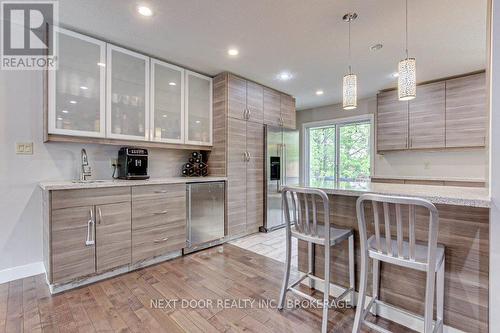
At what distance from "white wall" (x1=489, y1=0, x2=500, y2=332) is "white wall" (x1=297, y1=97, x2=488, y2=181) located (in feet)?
8.61

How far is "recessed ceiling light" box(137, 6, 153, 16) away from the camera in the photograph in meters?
2.02

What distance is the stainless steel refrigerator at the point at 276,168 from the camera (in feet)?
13.1

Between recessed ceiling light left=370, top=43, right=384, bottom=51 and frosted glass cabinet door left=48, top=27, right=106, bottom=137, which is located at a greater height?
recessed ceiling light left=370, top=43, right=384, bottom=51

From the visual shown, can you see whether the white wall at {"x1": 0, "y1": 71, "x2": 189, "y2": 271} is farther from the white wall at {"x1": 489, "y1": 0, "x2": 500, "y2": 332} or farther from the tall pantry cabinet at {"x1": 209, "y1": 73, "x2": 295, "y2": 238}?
the white wall at {"x1": 489, "y1": 0, "x2": 500, "y2": 332}

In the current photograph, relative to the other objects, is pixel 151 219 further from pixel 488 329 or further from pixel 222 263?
pixel 488 329

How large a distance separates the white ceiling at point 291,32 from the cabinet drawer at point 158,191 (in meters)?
1.59

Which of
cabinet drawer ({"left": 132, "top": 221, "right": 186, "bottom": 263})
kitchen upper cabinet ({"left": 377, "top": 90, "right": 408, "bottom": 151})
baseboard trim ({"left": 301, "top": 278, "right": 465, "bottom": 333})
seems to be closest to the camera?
baseboard trim ({"left": 301, "top": 278, "right": 465, "bottom": 333})

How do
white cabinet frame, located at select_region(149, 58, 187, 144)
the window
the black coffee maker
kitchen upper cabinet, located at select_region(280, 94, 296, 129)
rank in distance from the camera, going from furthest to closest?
the window < kitchen upper cabinet, located at select_region(280, 94, 296, 129) < white cabinet frame, located at select_region(149, 58, 187, 144) < the black coffee maker

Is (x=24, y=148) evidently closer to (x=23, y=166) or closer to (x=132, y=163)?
(x=23, y=166)

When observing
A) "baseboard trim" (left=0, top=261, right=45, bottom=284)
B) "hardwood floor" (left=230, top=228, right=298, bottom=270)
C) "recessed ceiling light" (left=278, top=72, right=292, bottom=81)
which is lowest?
"hardwood floor" (left=230, top=228, right=298, bottom=270)

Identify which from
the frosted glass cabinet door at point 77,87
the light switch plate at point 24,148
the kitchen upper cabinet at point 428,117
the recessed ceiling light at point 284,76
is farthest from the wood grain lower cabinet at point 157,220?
the kitchen upper cabinet at point 428,117

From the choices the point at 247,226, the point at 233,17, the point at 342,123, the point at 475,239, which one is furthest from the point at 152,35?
the point at 342,123

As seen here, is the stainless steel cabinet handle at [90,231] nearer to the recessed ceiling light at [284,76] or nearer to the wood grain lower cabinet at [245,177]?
the wood grain lower cabinet at [245,177]

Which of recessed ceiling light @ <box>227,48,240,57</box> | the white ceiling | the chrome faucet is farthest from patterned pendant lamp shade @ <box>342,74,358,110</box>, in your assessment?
the chrome faucet
